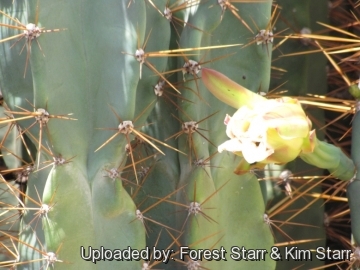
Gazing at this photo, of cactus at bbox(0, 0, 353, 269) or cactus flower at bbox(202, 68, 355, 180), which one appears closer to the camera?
cactus flower at bbox(202, 68, 355, 180)

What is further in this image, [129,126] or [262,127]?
[129,126]

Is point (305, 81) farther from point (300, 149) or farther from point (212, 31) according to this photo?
point (300, 149)

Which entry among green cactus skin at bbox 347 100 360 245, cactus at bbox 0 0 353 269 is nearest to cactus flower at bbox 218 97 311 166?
cactus at bbox 0 0 353 269

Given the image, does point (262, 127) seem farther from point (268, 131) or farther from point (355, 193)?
point (355, 193)

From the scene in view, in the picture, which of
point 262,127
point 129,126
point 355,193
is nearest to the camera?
point 262,127

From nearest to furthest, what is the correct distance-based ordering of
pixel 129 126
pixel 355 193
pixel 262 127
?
1. pixel 262 127
2. pixel 129 126
3. pixel 355 193

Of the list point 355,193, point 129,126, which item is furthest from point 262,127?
point 355,193

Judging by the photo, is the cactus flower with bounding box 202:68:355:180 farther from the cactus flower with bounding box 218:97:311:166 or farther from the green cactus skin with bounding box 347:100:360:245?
the green cactus skin with bounding box 347:100:360:245
